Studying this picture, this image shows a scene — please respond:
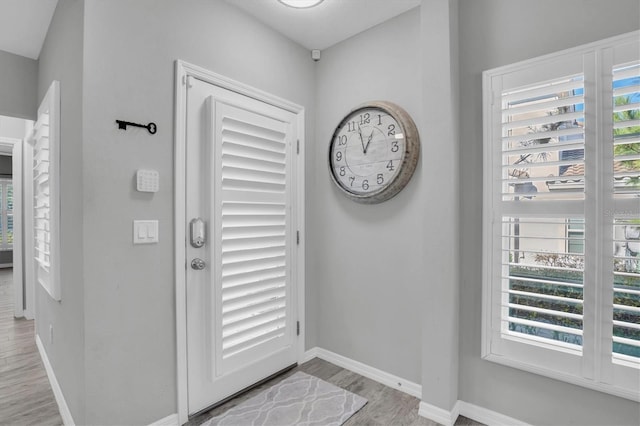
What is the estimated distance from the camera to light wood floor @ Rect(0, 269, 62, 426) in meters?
1.95

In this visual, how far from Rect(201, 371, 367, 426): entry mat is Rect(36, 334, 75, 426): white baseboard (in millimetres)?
774

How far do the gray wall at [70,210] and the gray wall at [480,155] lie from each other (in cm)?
212

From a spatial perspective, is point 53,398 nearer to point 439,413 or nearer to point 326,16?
point 439,413

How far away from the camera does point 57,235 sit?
1.82 metres

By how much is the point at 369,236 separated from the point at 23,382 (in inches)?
112

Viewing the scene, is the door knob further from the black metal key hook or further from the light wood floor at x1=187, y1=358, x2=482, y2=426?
the light wood floor at x1=187, y1=358, x2=482, y2=426

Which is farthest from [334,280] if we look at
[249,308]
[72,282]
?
[72,282]

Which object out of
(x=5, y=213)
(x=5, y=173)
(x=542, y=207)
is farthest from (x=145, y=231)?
(x=5, y=213)

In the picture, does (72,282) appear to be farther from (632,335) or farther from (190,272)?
(632,335)

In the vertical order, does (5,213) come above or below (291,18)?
below

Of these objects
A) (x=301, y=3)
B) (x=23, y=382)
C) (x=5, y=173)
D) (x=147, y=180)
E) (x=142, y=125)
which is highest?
(x=301, y=3)

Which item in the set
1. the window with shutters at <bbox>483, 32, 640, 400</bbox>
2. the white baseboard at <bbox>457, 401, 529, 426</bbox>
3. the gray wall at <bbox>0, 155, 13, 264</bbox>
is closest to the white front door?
the white baseboard at <bbox>457, 401, 529, 426</bbox>

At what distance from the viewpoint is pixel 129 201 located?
5.42 ft

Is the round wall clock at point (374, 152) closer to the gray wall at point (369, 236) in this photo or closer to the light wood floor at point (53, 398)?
the gray wall at point (369, 236)
